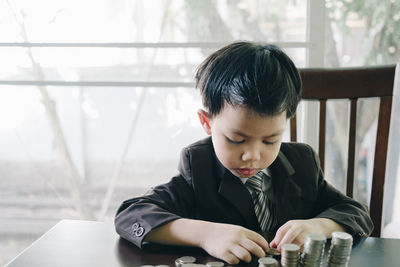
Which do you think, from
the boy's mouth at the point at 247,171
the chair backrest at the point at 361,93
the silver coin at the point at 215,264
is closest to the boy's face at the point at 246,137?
the boy's mouth at the point at 247,171

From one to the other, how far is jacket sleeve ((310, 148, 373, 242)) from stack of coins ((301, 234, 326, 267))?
26 centimetres

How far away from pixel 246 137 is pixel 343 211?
283 millimetres

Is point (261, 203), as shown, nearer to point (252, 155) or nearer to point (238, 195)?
point (238, 195)

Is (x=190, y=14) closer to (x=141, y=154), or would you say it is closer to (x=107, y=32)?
(x=107, y=32)

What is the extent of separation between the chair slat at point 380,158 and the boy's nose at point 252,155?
52 cm

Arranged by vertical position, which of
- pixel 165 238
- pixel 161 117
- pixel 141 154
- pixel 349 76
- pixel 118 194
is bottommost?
pixel 118 194

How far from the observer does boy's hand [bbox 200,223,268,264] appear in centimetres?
85

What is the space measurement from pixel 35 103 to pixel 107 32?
0.47 meters

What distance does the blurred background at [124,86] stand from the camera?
6.90ft

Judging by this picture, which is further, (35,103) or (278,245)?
(35,103)

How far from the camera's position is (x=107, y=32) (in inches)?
85.4

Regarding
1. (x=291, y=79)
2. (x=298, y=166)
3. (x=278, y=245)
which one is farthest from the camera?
(x=298, y=166)

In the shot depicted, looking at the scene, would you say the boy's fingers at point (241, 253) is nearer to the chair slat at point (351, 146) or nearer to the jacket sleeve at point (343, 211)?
the jacket sleeve at point (343, 211)

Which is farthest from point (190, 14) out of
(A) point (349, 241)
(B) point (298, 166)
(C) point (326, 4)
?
(A) point (349, 241)
